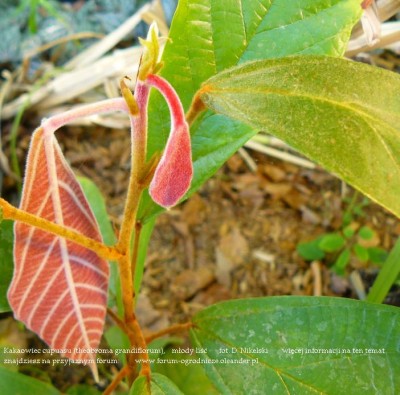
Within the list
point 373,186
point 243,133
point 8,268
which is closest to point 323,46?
point 243,133

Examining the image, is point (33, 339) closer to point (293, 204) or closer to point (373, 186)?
point (293, 204)

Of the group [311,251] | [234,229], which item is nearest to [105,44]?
[234,229]

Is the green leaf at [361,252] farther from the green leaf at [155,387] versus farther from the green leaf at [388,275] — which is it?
the green leaf at [155,387]

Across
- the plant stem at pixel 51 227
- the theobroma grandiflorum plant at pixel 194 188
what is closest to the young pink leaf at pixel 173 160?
the theobroma grandiflorum plant at pixel 194 188

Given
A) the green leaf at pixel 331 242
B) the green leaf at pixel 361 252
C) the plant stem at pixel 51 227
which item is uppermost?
the plant stem at pixel 51 227

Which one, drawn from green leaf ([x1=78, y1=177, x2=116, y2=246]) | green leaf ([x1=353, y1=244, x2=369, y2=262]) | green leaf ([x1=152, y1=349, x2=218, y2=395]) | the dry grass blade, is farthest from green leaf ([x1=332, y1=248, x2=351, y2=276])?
the dry grass blade

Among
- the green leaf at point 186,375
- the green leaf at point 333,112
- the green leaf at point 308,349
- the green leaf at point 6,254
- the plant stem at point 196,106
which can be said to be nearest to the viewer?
the green leaf at point 333,112
